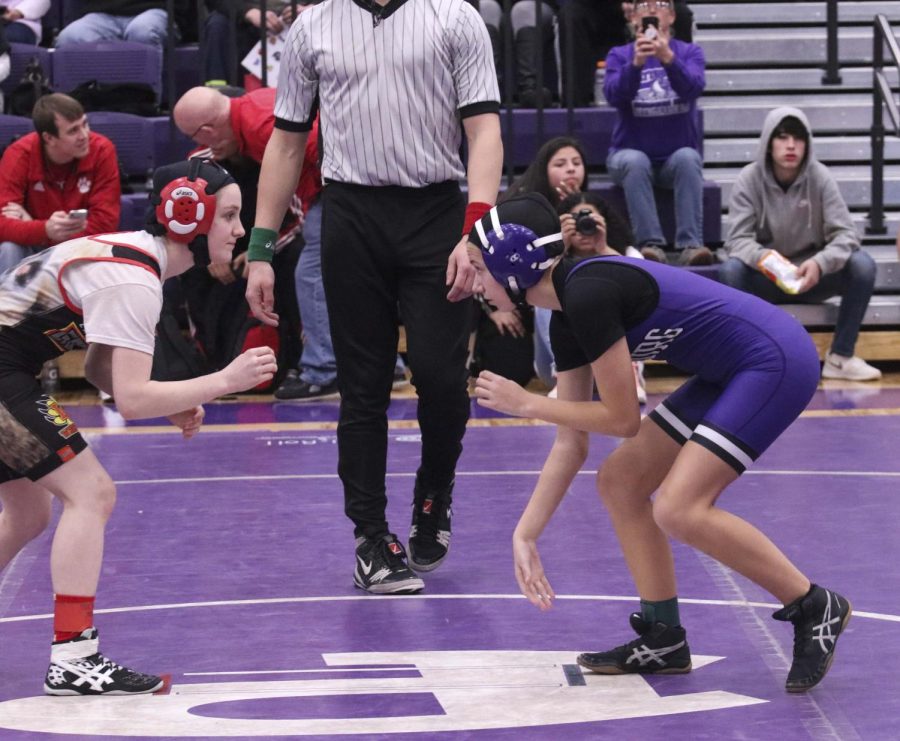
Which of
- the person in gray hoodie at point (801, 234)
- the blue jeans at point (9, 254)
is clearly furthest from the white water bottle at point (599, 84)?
the blue jeans at point (9, 254)

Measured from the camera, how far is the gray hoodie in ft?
26.0

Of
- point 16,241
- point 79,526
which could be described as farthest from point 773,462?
point 16,241

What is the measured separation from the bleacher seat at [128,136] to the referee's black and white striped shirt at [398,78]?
4.33 metres

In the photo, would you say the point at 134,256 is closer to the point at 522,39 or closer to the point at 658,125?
the point at 658,125

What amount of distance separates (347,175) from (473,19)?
1.80ft

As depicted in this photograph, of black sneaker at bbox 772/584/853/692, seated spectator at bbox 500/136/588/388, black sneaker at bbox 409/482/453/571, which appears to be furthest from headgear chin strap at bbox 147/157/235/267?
seated spectator at bbox 500/136/588/388

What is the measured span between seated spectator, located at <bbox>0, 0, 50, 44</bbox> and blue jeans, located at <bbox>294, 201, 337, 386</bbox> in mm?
2631

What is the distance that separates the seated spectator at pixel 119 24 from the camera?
30.0 feet

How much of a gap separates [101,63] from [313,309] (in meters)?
2.30

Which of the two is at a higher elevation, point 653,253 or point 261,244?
point 261,244

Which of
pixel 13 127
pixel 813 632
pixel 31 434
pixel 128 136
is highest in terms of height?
pixel 13 127

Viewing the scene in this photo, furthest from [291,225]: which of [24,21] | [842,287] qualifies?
[842,287]

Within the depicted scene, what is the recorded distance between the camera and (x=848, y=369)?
7.79 metres

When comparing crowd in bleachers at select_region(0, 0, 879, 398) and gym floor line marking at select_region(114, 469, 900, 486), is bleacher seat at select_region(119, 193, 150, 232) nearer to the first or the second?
crowd in bleachers at select_region(0, 0, 879, 398)
